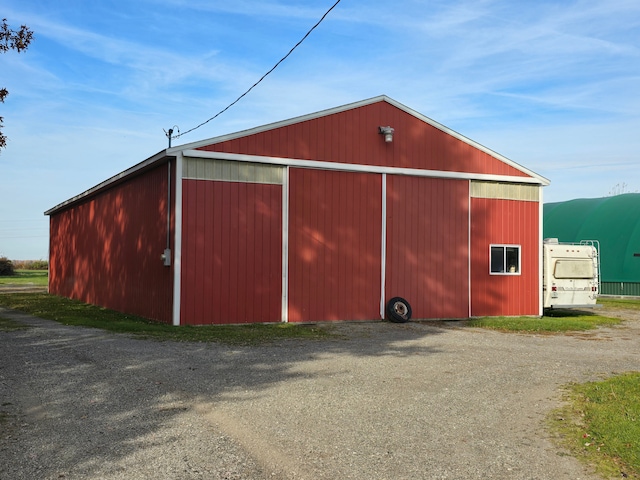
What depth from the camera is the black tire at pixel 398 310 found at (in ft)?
56.9

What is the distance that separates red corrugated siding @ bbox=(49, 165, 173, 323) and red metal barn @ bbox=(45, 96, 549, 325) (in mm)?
104

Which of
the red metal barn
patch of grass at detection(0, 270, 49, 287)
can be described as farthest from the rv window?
patch of grass at detection(0, 270, 49, 287)

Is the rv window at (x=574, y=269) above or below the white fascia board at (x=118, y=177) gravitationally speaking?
below

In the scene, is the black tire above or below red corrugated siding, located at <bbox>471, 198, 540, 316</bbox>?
below

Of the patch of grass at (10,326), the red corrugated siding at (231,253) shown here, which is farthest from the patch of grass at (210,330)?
the patch of grass at (10,326)

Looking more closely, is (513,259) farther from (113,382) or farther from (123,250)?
(113,382)

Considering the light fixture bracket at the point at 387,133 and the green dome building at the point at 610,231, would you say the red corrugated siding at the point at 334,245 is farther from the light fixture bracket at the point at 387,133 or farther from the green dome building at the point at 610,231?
the green dome building at the point at 610,231

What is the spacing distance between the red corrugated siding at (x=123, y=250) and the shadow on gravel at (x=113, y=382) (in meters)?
3.16

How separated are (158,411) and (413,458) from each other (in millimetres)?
2890

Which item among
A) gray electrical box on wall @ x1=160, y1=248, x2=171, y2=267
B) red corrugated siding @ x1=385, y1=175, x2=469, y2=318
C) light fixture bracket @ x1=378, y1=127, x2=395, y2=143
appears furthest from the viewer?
red corrugated siding @ x1=385, y1=175, x2=469, y2=318

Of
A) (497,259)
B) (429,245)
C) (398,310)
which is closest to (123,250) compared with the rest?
(398,310)

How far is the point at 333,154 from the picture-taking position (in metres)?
17.2

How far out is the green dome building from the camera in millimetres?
29516

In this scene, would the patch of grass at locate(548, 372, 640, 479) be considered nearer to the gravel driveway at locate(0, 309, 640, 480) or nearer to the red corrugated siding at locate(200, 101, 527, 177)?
the gravel driveway at locate(0, 309, 640, 480)
